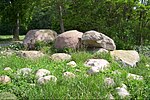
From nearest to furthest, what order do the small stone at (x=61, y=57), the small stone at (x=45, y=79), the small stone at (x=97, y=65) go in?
1. the small stone at (x=45, y=79)
2. the small stone at (x=97, y=65)
3. the small stone at (x=61, y=57)

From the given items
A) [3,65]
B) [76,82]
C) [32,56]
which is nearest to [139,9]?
[32,56]

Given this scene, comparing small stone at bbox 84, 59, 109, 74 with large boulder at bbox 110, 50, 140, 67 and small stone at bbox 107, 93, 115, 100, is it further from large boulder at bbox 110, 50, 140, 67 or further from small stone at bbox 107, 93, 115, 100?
small stone at bbox 107, 93, 115, 100

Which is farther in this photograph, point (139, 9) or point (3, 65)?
point (139, 9)

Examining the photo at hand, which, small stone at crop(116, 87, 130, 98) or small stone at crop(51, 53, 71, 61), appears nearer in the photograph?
small stone at crop(116, 87, 130, 98)

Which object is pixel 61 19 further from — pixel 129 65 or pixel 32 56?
pixel 129 65

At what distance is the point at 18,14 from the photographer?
20141 mm

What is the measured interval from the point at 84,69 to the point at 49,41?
3835 millimetres

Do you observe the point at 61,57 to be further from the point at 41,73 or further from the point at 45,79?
the point at 45,79

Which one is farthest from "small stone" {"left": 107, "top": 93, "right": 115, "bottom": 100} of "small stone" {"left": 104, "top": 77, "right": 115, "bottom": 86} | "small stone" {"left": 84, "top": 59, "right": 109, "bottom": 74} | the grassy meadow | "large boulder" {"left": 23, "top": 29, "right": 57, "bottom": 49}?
"large boulder" {"left": 23, "top": 29, "right": 57, "bottom": 49}

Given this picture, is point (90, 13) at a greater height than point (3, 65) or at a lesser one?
greater

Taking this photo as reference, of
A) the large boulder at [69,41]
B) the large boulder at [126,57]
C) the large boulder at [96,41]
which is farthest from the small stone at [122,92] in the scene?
the large boulder at [69,41]

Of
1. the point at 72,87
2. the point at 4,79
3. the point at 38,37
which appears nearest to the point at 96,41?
the point at 38,37

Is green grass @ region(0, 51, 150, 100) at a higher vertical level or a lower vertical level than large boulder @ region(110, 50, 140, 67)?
higher

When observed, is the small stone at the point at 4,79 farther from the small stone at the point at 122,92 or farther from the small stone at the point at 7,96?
the small stone at the point at 122,92
